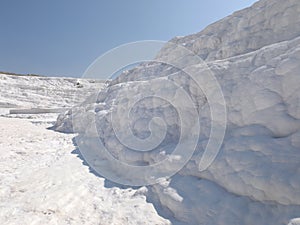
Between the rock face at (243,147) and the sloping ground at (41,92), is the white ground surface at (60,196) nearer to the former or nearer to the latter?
the rock face at (243,147)

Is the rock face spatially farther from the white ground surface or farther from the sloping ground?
the sloping ground

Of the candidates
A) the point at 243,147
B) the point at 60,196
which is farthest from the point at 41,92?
the point at 243,147

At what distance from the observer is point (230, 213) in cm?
184

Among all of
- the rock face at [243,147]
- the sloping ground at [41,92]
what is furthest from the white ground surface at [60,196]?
the sloping ground at [41,92]

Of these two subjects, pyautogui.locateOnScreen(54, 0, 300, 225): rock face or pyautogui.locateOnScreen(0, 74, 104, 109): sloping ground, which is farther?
pyautogui.locateOnScreen(0, 74, 104, 109): sloping ground

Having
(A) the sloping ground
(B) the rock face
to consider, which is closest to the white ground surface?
(B) the rock face

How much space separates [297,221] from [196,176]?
1131mm

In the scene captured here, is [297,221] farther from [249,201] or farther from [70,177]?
[70,177]

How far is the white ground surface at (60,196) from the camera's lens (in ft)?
7.14

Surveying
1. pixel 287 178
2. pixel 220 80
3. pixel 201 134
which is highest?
pixel 220 80

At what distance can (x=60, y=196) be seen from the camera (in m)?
2.61

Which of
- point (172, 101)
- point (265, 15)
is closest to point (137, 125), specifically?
→ point (172, 101)

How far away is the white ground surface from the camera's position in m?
2.18

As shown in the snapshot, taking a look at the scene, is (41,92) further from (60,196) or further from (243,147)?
(243,147)
